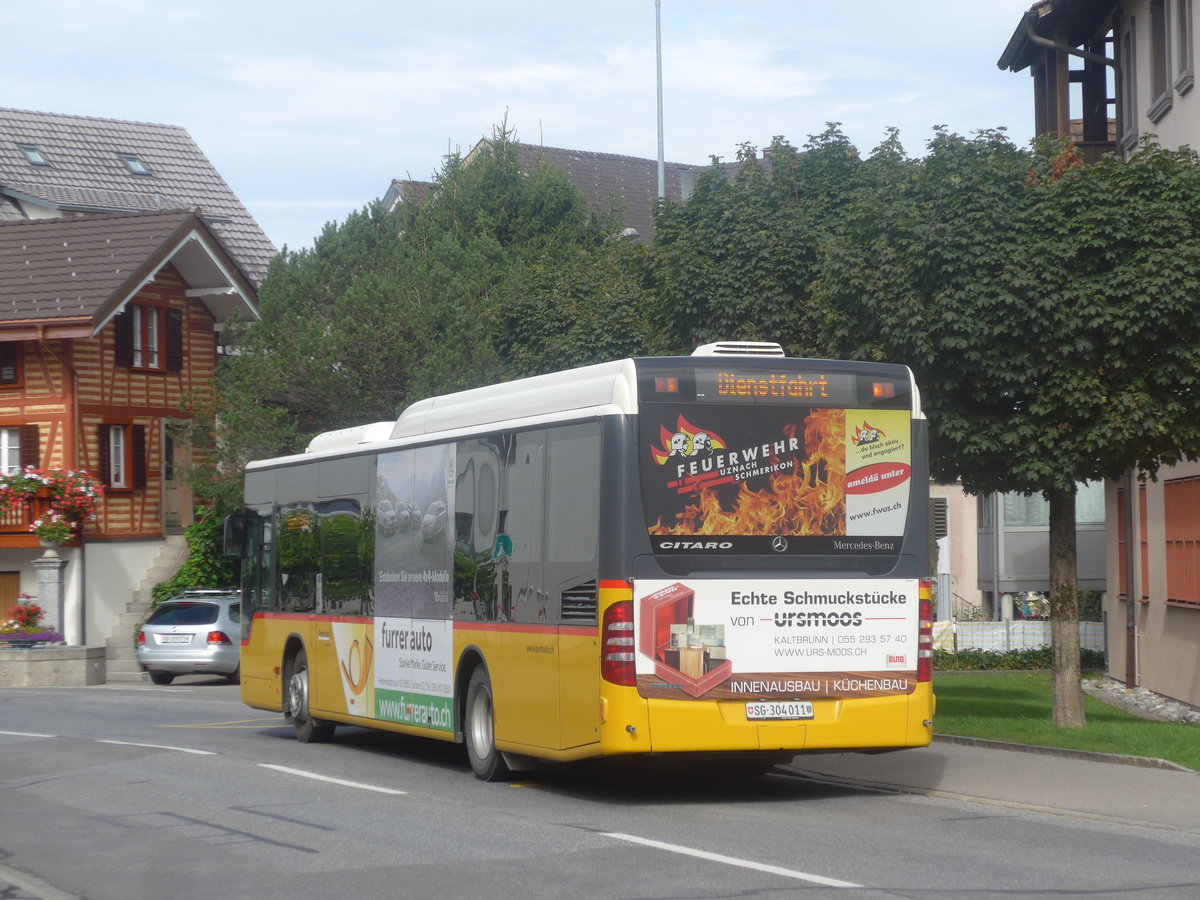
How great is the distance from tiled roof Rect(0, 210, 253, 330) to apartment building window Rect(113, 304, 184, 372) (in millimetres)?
1779

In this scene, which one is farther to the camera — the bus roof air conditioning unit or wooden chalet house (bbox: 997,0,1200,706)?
wooden chalet house (bbox: 997,0,1200,706)

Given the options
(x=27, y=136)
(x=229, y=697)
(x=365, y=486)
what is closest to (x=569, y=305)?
(x=229, y=697)

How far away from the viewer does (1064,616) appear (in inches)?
691

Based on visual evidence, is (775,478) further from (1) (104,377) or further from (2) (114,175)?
(2) (114,175)

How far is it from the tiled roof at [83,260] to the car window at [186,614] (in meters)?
10.3

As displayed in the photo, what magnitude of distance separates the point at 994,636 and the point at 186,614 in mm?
15186

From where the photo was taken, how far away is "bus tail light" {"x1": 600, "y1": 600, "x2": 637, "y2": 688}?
12.0 metres

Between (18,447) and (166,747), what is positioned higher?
(18,447)

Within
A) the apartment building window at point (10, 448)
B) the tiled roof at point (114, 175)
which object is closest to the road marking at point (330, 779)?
the apartment building window at point (10, 448)

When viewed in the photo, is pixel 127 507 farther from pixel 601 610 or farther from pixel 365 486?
pixel 601 610

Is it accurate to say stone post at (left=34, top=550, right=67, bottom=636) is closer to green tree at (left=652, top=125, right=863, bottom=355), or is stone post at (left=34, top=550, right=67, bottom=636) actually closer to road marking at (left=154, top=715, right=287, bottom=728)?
road marking at (left=154, top=715, right=287, bottom=728)

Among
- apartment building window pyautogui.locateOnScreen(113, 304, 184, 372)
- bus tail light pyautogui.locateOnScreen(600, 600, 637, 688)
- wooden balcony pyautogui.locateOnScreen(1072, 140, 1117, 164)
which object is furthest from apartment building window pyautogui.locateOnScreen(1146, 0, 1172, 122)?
apartment building window pyautogui.locateOnScreen(113, 304, 184, 372)

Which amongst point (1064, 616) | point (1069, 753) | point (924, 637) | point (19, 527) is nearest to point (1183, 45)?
point (1064, 616)

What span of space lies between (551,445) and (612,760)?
2280mm
